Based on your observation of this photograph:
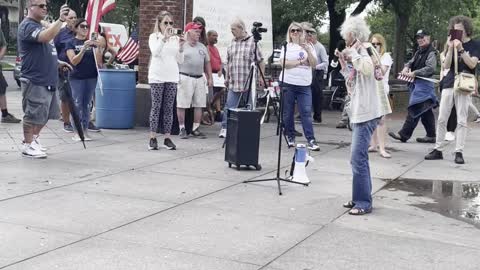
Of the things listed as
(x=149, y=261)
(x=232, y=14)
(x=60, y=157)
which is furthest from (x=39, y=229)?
(x=232, y=14)

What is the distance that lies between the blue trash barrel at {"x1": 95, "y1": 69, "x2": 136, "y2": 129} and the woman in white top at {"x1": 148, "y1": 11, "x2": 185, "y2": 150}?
6.95 ft

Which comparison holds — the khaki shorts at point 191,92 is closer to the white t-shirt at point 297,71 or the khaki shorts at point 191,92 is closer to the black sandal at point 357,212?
the white t-shirt at point 297,71

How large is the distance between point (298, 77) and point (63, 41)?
376 cm

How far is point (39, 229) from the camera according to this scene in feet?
18.6

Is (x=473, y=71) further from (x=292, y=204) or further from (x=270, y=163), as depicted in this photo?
(x=292, y=204)

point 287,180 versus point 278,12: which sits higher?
point 278,12

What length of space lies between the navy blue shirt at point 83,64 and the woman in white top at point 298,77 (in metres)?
3.07

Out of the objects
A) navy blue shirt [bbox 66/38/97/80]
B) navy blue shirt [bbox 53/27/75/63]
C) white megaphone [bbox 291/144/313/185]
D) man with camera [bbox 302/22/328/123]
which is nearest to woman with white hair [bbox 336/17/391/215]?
white megaphone [bbox 291/144/313/185]

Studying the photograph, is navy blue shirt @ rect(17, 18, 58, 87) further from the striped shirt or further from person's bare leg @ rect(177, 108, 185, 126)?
the striped shirt

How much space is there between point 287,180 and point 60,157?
3.20 metres

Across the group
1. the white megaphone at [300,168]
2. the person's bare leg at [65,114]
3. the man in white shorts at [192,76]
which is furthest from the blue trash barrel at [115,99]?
the white megaphone at [300,168]

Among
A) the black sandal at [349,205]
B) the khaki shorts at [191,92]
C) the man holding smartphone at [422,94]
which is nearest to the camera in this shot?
the black sandal at [349,205]

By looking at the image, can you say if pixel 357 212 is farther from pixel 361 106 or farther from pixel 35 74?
pixel 35 74

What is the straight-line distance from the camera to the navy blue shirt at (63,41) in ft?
36.0
